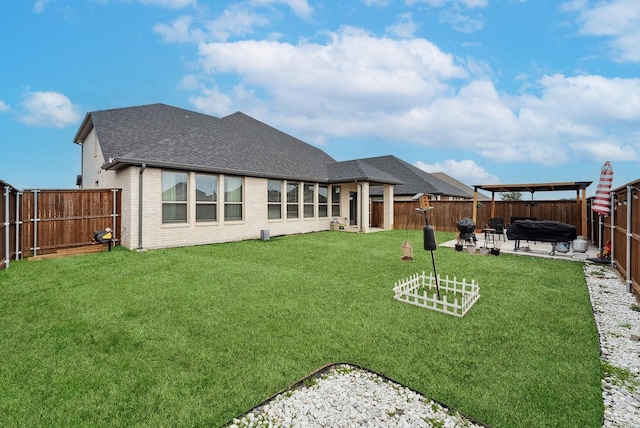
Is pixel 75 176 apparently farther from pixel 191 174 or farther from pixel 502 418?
pixel 502 418

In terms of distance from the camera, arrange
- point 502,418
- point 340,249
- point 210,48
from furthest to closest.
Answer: point 210,48, point 340,249, point 502,418

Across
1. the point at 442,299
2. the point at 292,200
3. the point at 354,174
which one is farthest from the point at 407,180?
the point at 442,299

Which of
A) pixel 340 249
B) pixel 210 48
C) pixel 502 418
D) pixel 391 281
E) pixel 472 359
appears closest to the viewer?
pixel 502 418

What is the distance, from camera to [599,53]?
31.0 ft

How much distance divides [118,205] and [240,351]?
1004cm

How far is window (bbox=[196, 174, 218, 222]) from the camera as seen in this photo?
11352 mm

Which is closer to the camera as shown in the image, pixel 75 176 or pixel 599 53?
pixel 599 53

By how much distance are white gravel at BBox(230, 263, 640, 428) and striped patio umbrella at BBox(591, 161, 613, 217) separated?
6790 millimetres

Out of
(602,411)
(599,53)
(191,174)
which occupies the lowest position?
(602,411)

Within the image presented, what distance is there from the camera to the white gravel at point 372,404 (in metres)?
2.19

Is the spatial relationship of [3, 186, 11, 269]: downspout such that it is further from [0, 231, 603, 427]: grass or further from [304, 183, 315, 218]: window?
[304, 183, 315, 218]: window

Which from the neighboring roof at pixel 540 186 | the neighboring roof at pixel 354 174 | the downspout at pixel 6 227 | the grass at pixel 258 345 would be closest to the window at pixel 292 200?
the neighboring roof at pixel 354 174

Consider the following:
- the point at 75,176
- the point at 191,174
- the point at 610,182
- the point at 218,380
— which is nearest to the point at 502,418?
the point at 218,380

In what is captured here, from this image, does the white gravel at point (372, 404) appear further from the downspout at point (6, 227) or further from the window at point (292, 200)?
the window at point (292, 200)
